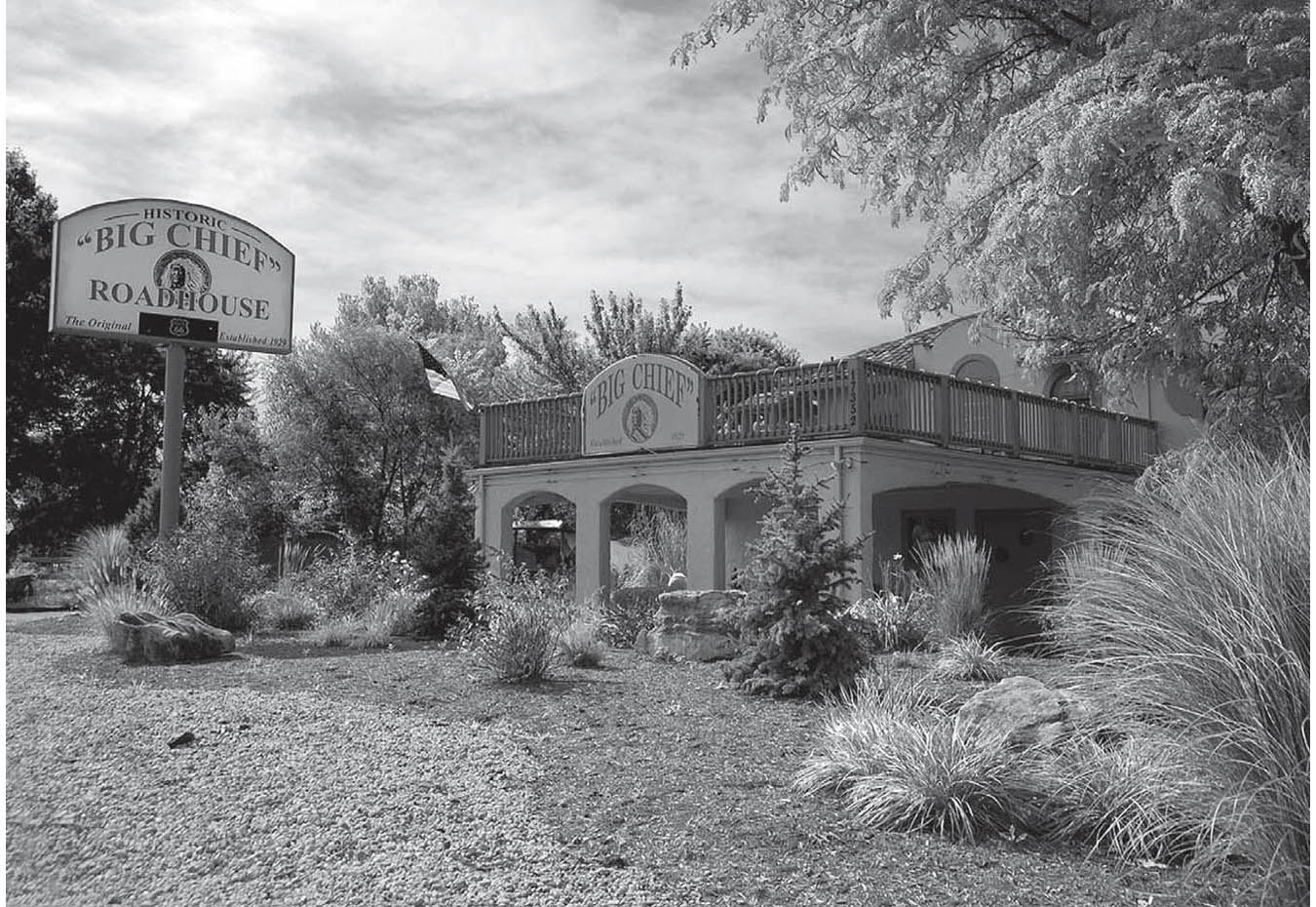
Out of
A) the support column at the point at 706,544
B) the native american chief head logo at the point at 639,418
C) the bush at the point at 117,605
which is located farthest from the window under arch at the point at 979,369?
the bush at the point at 117,605

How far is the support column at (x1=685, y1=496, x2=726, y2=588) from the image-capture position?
14.2 m

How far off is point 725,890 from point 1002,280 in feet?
26.1

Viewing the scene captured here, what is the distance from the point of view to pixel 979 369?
19.1 metres

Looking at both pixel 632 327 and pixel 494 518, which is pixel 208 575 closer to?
pixel 494 518

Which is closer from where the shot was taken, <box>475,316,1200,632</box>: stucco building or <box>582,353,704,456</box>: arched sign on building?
<box>475,316,1200,632</box>: stucco building

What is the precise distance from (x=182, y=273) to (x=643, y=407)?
684 cm

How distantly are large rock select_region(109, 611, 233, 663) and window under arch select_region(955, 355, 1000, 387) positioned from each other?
12.7m

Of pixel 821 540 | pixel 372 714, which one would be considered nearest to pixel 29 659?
pixel 372 714

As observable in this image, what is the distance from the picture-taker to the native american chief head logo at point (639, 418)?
49.5 feet

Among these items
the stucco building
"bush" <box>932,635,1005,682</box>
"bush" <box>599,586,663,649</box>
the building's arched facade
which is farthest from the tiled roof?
"bush" <box>932,635,1005,682</box>

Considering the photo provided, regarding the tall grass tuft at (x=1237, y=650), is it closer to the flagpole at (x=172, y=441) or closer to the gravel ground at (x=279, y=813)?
the gravel ground at (x=279, y=813)

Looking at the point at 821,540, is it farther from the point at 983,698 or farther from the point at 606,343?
the point at 606,343

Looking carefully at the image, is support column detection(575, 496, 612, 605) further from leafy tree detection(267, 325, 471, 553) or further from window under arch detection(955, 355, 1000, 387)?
leafy tree detection(267, 325, 471, 553)

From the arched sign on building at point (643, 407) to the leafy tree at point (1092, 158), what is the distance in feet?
10.1
